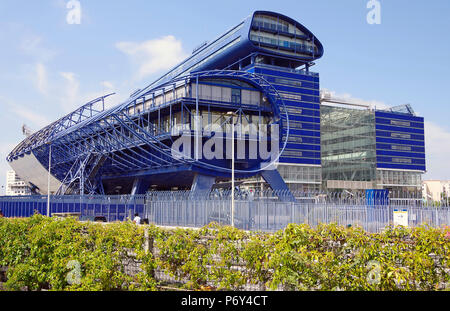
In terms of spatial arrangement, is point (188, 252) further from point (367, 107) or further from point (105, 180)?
point (367, 107)

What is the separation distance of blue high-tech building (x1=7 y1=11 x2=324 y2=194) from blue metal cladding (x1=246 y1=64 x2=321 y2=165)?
21cm

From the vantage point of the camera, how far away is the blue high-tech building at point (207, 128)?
161 feet

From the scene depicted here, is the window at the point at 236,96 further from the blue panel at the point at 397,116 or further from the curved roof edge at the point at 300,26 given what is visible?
the blue panel at the point at 397,116

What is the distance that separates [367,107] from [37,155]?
78.2 meters

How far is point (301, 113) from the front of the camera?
9675cm

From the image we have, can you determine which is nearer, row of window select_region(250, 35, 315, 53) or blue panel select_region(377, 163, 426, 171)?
row of window select_region(250, 35, 315, 53)

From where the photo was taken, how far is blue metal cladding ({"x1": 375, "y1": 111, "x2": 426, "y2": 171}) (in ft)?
355

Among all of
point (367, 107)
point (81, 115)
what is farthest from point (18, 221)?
point (367, 107)

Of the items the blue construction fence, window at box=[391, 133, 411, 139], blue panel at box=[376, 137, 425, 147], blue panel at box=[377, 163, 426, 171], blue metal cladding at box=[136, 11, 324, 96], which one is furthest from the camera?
window at box=[391, 133, 411, 139]

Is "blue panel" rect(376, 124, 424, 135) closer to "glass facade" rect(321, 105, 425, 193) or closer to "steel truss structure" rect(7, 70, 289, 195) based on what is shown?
"glass facade" rect(321, 105, 425, 193)

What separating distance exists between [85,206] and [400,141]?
87.9 metres

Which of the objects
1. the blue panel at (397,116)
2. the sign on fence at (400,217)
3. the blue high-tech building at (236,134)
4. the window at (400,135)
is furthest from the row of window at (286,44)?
the sign on fence at (400,217)

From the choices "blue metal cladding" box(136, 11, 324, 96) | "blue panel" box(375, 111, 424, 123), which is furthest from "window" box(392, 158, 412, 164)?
"blue metal cladding" box(136, 11, 324, 96)

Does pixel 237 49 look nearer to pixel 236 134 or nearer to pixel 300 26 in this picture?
pixel 300 26
